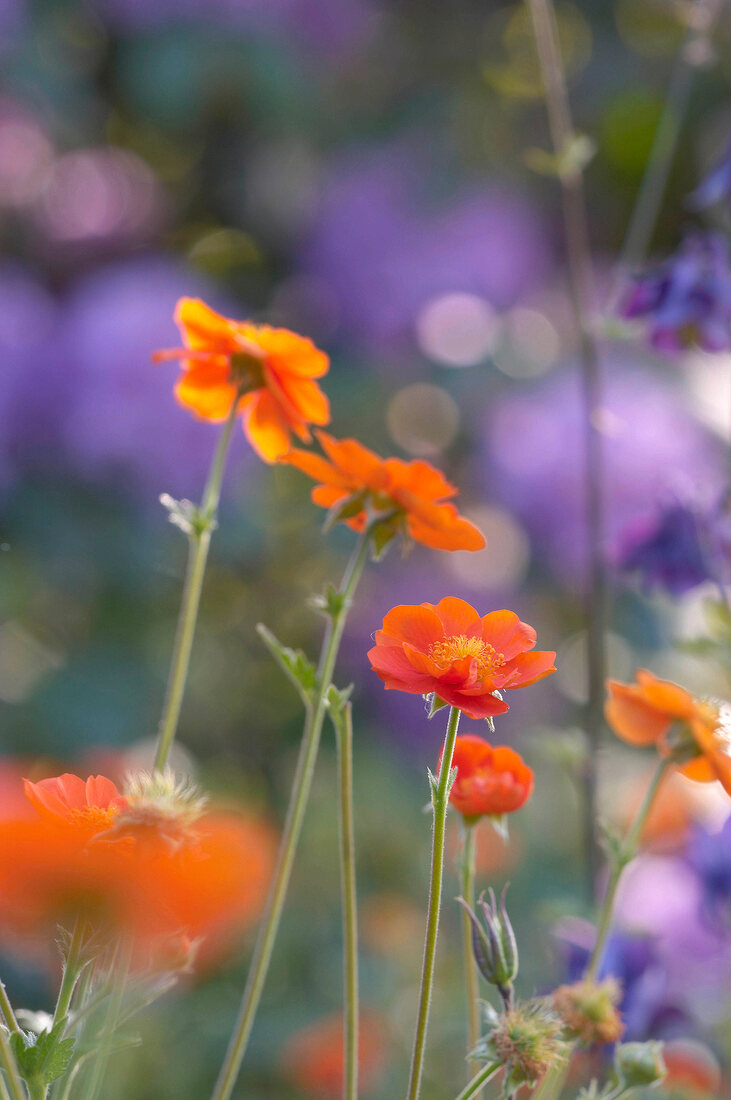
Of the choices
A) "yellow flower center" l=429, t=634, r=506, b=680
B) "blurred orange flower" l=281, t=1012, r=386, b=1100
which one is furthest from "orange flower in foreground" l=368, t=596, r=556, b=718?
"blurred orange flower" l=281, t=1012, r=386, b=1100

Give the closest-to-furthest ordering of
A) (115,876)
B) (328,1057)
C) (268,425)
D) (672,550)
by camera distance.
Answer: (115,876), (268,425), (672,550), (328,1057)

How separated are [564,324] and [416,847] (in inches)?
16.9

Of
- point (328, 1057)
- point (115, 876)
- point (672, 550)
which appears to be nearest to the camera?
point (115, 876)

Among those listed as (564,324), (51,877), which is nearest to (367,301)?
(564,324)

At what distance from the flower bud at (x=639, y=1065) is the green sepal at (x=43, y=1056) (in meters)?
0.09

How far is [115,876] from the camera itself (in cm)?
14

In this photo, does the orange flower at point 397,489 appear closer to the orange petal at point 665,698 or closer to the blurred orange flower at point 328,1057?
the orange petal at point 665,698

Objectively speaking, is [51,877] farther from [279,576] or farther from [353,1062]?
[279,576]

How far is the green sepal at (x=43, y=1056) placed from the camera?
0.15 meters

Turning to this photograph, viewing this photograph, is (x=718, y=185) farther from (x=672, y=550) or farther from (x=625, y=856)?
(x=625, y=856)

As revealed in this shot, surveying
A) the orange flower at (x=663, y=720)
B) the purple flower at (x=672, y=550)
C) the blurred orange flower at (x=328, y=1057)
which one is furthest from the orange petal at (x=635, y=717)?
the blurred orange flower at (x=328, y=1057)

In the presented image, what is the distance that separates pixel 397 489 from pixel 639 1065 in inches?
4.1

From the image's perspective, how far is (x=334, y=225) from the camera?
88 cm

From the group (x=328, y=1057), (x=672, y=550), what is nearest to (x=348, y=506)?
(x=672, y=550)
